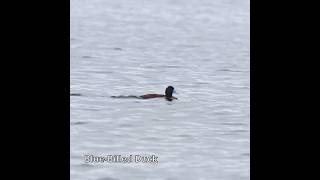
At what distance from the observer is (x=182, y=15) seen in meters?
51.3

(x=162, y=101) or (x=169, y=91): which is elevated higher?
(x=169, y=91)

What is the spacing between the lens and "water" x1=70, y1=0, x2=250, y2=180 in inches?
515

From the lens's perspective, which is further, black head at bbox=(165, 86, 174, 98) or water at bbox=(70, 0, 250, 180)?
black head at bbox=(165, 86, 174, 98)

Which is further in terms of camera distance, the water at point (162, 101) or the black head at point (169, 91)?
the black head at point (169, 91)

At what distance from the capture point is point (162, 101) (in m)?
19.0

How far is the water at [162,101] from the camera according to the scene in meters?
13.1
